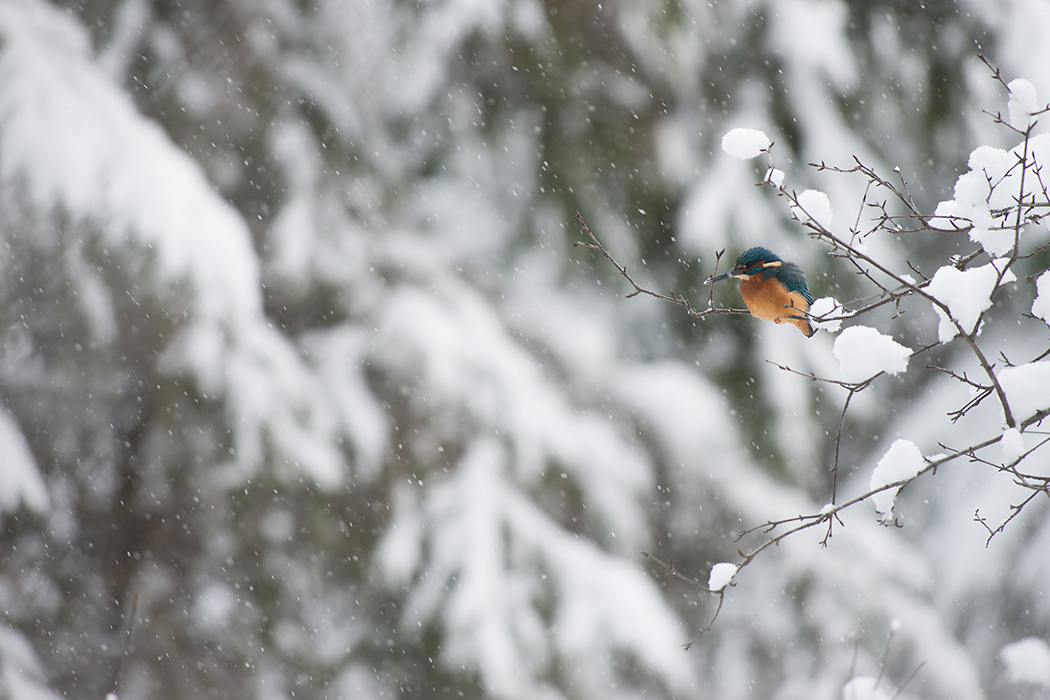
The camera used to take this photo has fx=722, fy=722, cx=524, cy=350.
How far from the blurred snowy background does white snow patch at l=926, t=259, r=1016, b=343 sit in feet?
8.26

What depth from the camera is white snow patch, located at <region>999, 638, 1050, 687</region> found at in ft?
12.9

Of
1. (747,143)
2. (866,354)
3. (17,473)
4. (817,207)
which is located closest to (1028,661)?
(866,354)

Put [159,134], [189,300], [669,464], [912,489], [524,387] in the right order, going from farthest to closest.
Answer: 1. [912,489]
2. [669,464]
3. [524,387]
4. [159,134]
5. [189,300]

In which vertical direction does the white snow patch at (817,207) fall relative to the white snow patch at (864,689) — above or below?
above

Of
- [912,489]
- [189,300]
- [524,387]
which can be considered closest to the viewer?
[189,300]

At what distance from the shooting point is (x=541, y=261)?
403cm

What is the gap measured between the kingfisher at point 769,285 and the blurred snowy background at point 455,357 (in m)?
2.09

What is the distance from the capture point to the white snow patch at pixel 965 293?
1.20 metres

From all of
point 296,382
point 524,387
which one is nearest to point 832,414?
point 524,387

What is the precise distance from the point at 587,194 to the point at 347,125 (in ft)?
4.51

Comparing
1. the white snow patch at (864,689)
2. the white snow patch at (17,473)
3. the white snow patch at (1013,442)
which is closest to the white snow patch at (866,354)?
the white snow patch at (1013,442)

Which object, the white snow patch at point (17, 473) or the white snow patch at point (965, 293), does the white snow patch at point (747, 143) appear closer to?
the white snow patch at point (965, 293)

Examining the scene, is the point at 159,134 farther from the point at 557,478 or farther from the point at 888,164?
the point at 888,164

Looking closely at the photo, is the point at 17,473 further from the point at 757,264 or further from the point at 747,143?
the point at 747,143
